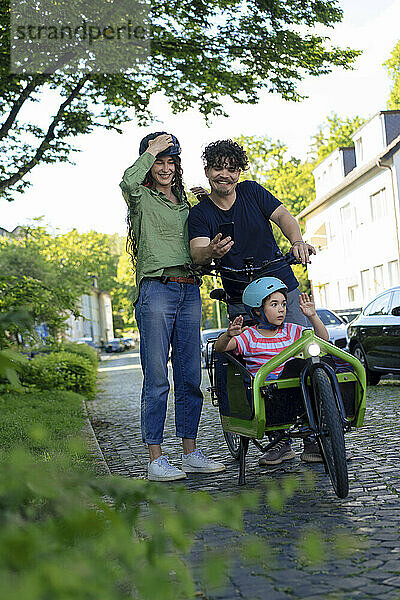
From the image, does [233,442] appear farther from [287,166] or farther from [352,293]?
[287,166]

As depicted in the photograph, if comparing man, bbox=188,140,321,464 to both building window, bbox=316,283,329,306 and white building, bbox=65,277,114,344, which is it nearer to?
building window, bbox=316,283,329,306

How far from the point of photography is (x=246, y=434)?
4.76 metres

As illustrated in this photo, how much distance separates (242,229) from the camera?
5504 mm

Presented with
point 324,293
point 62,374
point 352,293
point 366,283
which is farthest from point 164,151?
point 324,293

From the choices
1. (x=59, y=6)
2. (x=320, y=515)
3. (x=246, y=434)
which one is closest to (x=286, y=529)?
(x=320, y=515)

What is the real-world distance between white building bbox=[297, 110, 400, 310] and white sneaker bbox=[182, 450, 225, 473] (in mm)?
28653

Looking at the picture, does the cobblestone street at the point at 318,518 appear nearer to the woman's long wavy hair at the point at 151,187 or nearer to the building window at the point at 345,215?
the woman's long wavy hair at the point at 151,187

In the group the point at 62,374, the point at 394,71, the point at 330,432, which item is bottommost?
the point at 62,374

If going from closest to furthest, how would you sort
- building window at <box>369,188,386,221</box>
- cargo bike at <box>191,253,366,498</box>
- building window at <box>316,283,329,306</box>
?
cargo bike at <box>191,253,366,498</box> < building window at <box>369,188,386,221</box> < building window at <box>316,283,329,306</box>

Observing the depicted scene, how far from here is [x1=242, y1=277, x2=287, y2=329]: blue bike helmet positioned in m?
5.12

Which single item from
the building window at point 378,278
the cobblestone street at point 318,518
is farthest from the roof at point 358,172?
the cobblestone street at point 318,518

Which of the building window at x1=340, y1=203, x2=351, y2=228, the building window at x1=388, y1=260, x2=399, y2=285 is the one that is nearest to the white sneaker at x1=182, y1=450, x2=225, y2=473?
the building window at x1=388, y1=260, x2=399, y2=285

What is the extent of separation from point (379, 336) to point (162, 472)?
812cm

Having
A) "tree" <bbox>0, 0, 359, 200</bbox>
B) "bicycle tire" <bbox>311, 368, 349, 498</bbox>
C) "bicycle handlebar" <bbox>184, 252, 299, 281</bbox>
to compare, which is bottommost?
"bicycle tire" <bbox>311, 368, 349, 498</bbox>
